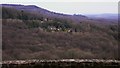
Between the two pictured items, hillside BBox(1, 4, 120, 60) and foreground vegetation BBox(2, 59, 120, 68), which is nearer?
foreground vegetation BBox(2, 59, 120, 68)

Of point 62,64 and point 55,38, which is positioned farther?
point 55,38

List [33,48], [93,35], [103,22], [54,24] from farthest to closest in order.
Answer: [103,22] → [54,24] → [93,35] → [33,48]

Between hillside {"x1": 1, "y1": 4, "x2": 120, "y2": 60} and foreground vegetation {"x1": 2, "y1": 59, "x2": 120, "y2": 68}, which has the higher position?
foreground vegetation {"x1": 2, "y1": 59, "x2": 120, "y2": 68}

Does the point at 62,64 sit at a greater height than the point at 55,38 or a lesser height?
greater

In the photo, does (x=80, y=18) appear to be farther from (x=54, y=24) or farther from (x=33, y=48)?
(x=33, y=48)

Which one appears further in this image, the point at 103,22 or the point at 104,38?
the point at 103,22

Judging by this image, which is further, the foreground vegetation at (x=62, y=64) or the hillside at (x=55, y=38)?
the hillside at (x=55, y=38)

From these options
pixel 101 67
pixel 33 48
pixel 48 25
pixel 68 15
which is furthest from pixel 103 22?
pixel 101 67

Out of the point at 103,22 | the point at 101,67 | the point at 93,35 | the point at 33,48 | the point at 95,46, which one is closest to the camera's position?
the point at 101,67

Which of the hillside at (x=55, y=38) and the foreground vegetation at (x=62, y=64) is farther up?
the foreground vegetation at (x=62, y=64)

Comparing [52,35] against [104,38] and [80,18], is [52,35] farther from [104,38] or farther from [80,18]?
[80,18]

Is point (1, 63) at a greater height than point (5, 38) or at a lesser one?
greater
